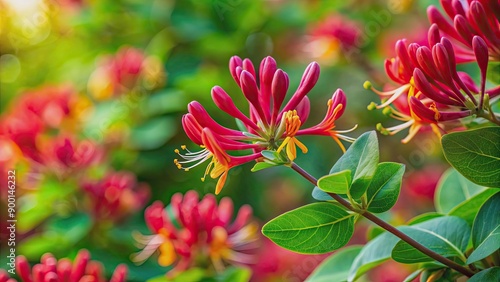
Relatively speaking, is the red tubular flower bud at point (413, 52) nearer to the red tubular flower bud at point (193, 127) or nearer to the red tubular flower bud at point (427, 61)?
the red tubular flower bud at point (427, 61)

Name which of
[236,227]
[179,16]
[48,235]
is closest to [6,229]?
[48,235]

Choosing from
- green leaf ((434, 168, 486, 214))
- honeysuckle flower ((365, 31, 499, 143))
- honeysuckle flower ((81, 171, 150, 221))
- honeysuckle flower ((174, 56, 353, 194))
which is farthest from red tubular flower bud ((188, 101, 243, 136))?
honeysuckle flower ((81, 171, 150, 221))

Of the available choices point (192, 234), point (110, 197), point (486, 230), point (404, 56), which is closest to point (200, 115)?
point (404, 56)

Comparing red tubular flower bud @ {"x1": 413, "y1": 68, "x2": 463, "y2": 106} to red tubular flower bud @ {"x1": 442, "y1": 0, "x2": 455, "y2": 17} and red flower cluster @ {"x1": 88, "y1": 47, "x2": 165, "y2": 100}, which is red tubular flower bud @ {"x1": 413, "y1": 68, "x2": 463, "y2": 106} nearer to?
red tubular flower bud @ {"x1": 442, "y1": 0, "x2": 455, "y2": 17}

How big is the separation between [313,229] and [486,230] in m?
0.19

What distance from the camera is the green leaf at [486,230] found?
614 mm

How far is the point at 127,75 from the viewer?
1.63 metres

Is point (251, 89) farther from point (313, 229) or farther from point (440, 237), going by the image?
point (440, 237)

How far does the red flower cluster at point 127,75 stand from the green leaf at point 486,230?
114 centimetres

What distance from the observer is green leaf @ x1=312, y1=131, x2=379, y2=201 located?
0.60m

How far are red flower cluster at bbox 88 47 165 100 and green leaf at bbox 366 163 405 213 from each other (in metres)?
1.11

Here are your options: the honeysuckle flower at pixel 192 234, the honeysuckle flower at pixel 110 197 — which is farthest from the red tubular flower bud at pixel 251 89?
the honeysuckle flower at pixel 110 197

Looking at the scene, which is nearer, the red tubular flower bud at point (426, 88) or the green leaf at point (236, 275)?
the red tubular flower bud at point (426, 88)

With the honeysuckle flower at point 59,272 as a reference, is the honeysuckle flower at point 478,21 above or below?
Answer: above
